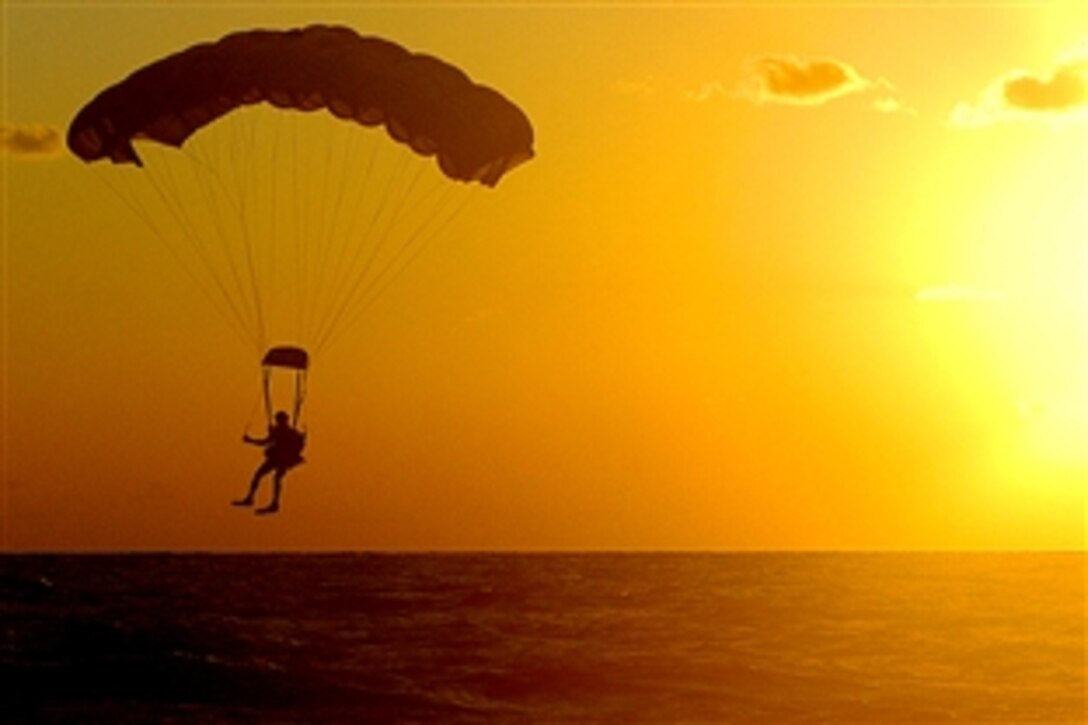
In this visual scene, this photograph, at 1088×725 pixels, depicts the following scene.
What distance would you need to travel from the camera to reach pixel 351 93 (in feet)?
76.9

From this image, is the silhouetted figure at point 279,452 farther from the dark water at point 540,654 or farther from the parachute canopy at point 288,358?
the dark water at point 540,654

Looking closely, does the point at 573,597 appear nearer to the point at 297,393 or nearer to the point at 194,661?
the point at 194,661

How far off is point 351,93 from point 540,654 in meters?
22.0

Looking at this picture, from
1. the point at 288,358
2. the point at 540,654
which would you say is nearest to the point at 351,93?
the point at 288,358

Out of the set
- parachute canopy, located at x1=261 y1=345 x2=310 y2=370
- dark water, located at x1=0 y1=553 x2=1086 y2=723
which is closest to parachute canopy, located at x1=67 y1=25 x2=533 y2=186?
parachute canopy, located at x1=261 y1=345 x2=310 y2=370

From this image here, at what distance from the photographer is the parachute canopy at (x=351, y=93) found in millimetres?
23484

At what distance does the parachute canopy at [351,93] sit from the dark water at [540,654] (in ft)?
35.5

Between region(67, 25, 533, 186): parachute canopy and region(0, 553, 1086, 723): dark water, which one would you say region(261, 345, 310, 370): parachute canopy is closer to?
region(67, 25, 533, 186): parachute canopy

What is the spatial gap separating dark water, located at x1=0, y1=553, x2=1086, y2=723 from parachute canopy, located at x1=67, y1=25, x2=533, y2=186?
1081 cm

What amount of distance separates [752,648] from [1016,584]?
47293 mm

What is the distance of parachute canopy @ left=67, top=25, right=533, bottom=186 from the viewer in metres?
23.5

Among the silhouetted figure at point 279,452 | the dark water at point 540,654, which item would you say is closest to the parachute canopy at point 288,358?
the silhouetted figure at point 279,452

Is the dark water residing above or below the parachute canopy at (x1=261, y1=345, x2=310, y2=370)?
below

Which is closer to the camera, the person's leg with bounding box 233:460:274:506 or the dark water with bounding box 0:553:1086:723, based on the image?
the person's leg with bounding box 233:460:274:506
